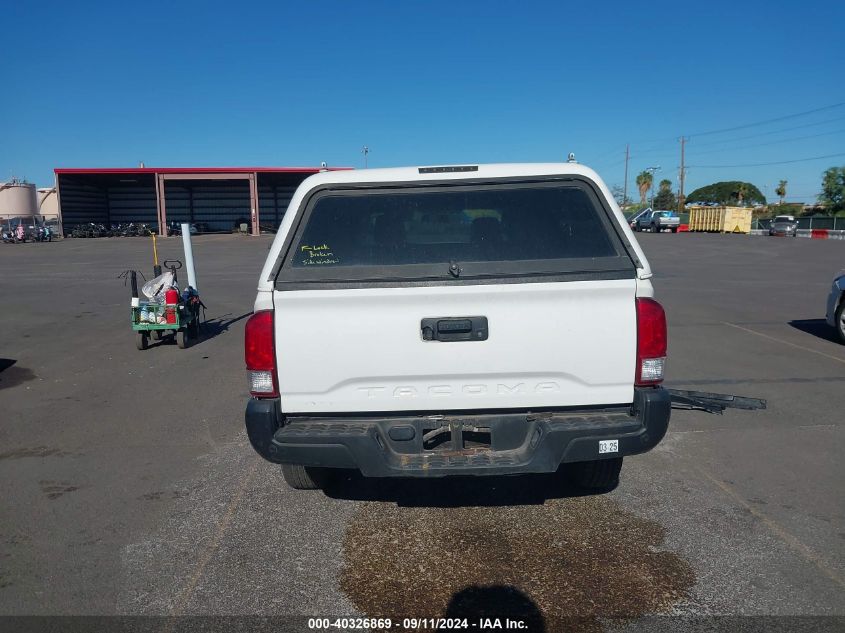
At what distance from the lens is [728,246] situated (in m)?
34.8

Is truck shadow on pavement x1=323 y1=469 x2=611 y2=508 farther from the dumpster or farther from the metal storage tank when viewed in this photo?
the metal storage tank

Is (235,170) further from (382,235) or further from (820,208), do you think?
(820,208)

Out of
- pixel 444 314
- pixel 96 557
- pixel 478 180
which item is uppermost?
pixel 478 180

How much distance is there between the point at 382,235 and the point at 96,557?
2381 mm

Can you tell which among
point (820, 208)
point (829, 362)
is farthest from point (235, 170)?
point (820, 208)

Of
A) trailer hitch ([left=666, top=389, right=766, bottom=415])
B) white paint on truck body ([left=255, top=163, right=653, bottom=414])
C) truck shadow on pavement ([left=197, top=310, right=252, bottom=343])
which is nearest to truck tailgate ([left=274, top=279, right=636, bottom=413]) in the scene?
white paint on truck body ([left=255, top=163, right=653, bottom=414])

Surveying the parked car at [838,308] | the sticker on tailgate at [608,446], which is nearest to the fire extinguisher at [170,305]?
the sticker on tailgate at [608,446]

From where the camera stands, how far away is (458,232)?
4.08 meters

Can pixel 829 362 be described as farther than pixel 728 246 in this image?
No

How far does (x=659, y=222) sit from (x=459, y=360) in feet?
177

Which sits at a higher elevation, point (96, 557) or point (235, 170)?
point (235, 170)

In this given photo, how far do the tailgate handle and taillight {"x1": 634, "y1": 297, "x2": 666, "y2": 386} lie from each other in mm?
799

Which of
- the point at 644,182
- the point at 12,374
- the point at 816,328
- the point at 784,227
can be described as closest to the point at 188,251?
the point at 12,374

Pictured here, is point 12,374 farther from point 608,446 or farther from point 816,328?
point 816,328
